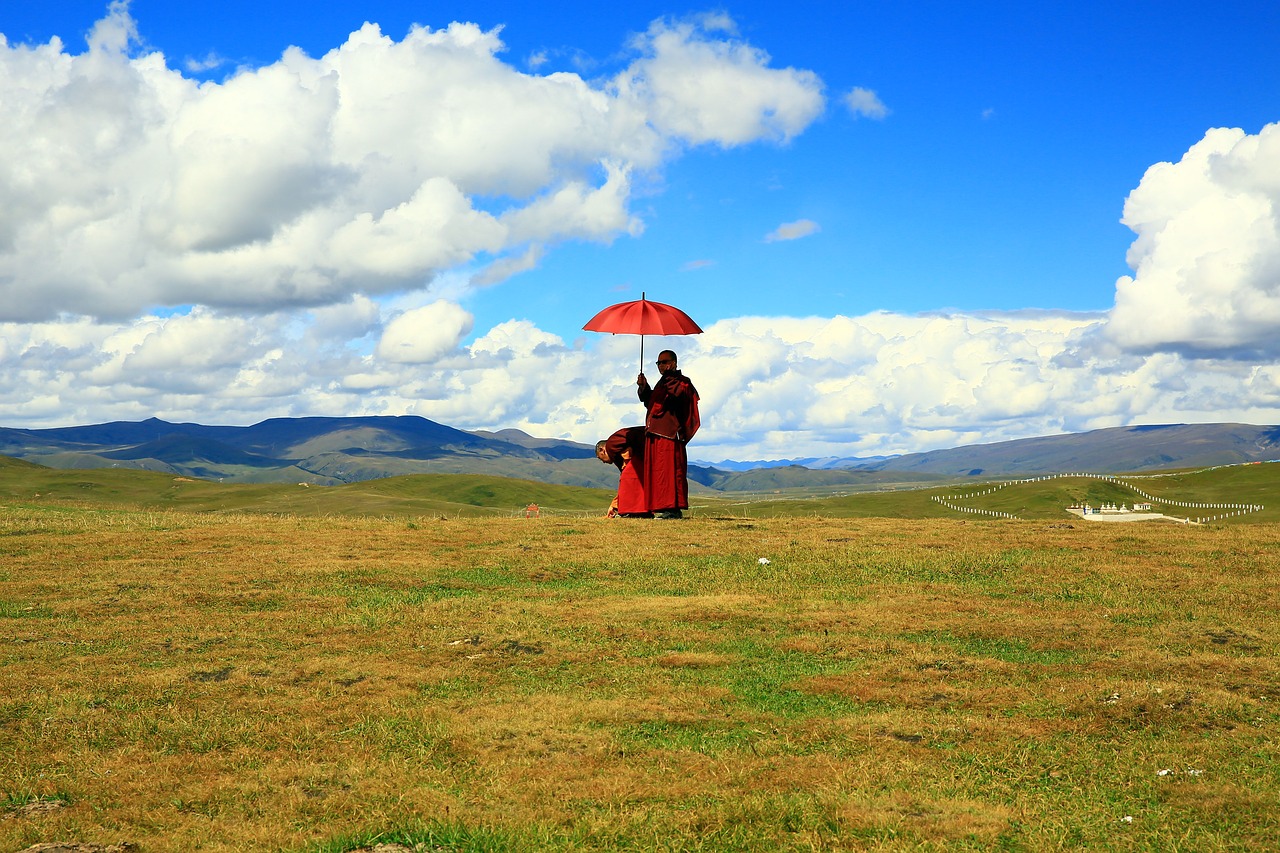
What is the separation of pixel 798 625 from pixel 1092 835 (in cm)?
804

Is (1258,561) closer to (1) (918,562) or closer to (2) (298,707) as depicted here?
(1) (918,562)

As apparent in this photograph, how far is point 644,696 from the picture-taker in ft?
38.2

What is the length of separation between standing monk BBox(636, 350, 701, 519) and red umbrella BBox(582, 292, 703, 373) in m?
1.18

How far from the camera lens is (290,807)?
8234mm

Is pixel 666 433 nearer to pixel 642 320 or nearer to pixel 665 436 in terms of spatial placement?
pixel 665 436

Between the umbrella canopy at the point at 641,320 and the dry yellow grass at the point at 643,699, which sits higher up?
the umbrella canopy at the point at 641,320

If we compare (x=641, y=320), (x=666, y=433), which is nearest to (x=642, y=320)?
(x=641, y=320)

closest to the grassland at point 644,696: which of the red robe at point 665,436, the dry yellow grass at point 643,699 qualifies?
the dry yellow grass at point 643,699

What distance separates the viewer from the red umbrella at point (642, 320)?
1137 inches

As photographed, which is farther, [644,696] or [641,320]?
[641,320]

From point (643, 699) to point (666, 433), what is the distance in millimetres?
18752

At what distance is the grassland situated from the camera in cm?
796

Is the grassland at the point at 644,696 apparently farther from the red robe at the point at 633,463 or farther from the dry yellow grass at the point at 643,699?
the red robe at the point at 633,463

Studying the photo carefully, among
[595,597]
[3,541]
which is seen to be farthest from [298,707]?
[3,541]
